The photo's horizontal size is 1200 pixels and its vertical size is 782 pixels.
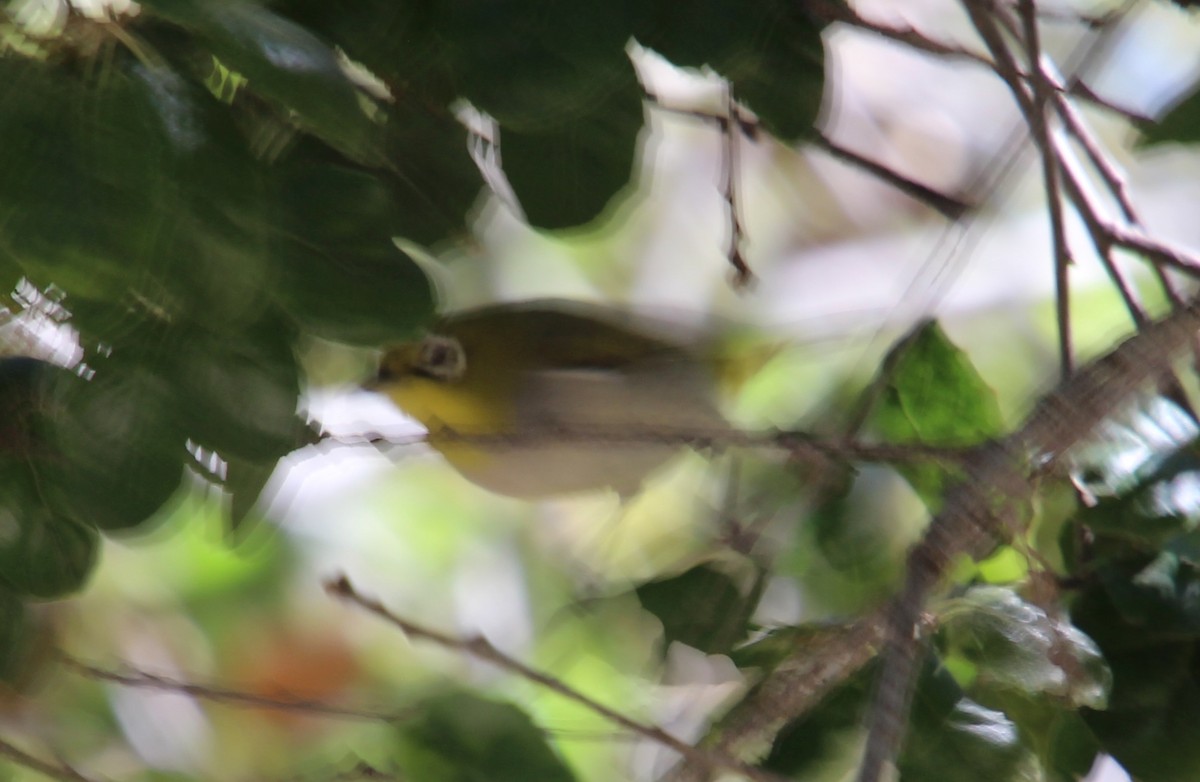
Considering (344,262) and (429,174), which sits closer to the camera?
(344,262)

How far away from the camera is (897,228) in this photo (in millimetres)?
2340

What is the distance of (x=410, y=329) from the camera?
70 centimetres

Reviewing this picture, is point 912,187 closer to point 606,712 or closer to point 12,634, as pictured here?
point 606,712

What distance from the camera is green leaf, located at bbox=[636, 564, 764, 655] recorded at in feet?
3.07

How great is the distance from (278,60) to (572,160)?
321mm

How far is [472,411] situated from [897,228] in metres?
1.13

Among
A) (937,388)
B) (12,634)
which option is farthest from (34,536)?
(937,388)

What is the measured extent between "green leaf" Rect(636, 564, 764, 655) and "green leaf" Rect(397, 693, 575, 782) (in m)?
0.17

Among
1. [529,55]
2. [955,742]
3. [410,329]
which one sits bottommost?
[955,742]

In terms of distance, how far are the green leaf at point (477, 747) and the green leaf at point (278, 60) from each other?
388 mm

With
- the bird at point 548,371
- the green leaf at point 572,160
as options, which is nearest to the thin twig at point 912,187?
the green leaf at point 572,160

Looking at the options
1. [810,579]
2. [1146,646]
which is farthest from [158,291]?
[1146,646]

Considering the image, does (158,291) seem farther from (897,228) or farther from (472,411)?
(897,228)

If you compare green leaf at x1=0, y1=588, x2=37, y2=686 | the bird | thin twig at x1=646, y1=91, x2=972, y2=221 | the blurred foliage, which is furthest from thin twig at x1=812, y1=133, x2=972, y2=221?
green leaf at x1=0, y1=588, x2=37, y2=686
